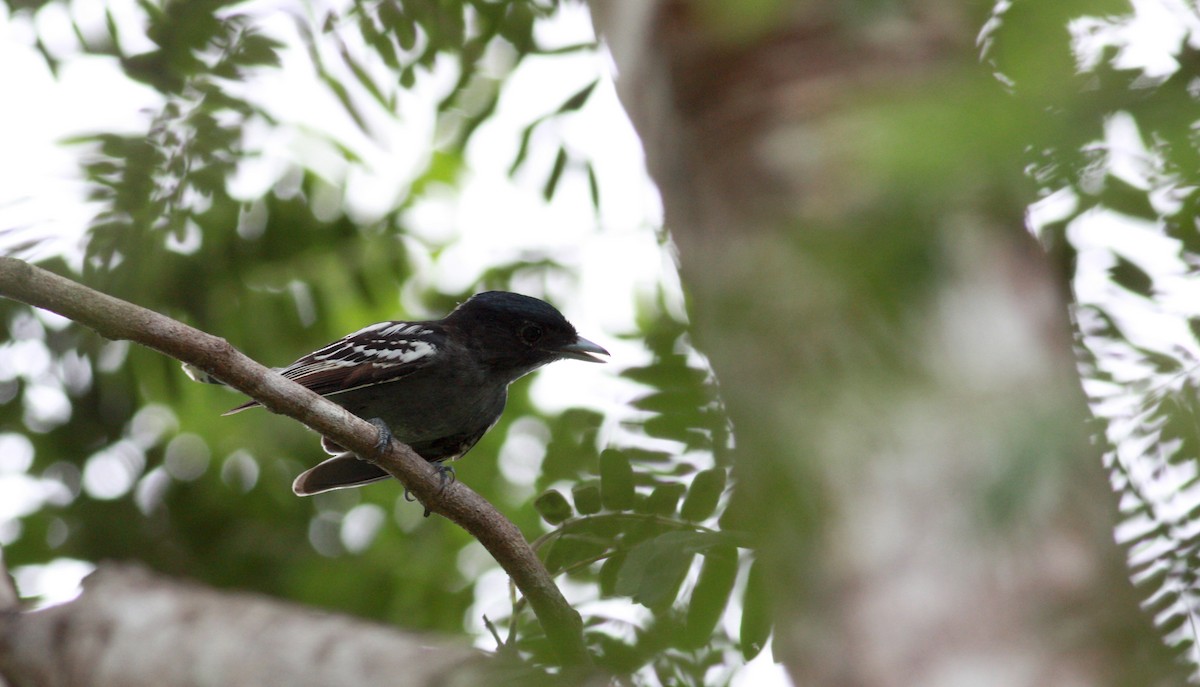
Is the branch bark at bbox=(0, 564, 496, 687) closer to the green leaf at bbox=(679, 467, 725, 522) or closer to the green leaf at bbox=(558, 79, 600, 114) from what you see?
the green leaf at bbox=(679, 467, 725, 522)

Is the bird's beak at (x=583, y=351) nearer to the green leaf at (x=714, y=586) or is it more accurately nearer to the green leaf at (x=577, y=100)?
the green leaf at (x=577, y=100)

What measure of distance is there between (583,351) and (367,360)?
124 centimetres

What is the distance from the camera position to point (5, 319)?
624 centimetres

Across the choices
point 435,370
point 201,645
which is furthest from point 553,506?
point 201,645

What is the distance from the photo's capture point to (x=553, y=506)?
4129mm

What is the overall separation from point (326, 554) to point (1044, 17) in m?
6.40

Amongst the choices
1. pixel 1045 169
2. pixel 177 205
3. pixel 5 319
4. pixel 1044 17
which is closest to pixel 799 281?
pixel 1045 169

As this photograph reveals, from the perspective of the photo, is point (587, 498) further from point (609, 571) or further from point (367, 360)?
point (367, 360)

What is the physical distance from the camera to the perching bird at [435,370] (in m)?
5.60

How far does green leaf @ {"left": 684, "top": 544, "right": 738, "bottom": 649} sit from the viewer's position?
326 cm

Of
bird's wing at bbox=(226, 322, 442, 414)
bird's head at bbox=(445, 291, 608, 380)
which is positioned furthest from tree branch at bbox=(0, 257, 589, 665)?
bird's head at bbox=(445, 291, 608, 380)

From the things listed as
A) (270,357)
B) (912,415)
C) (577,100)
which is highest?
(912,415)

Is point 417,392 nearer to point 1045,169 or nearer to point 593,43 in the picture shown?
point 593,43

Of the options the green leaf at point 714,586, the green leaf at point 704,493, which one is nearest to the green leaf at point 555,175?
the green leaf at point 704,493
